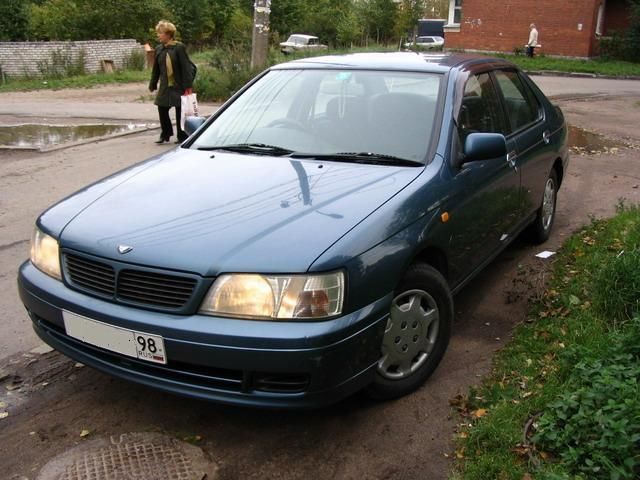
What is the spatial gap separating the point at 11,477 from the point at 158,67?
8.26 metres

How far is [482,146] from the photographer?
3738 millimetres

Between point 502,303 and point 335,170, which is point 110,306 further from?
point 502,303

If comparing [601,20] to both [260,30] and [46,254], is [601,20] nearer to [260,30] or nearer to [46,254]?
[260,30]

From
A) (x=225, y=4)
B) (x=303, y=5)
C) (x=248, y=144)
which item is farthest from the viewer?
(x=303, y=5)

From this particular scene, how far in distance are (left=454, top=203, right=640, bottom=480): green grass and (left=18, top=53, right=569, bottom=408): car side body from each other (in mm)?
457

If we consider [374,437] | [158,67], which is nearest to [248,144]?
[374,437]

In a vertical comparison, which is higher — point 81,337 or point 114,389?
point 81,337

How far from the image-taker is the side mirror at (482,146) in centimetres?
374

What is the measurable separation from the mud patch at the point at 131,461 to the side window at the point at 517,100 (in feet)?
10.7

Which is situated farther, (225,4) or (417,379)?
(225,4)

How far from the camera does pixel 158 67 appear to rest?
1016 centimetres

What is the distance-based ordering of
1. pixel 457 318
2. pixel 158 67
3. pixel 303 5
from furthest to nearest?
pixel 303 5 < pixel 158 67 < pixel 457 318

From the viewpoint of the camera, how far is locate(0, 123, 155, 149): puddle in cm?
1117

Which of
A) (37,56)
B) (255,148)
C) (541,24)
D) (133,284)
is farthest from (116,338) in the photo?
(541,24)
